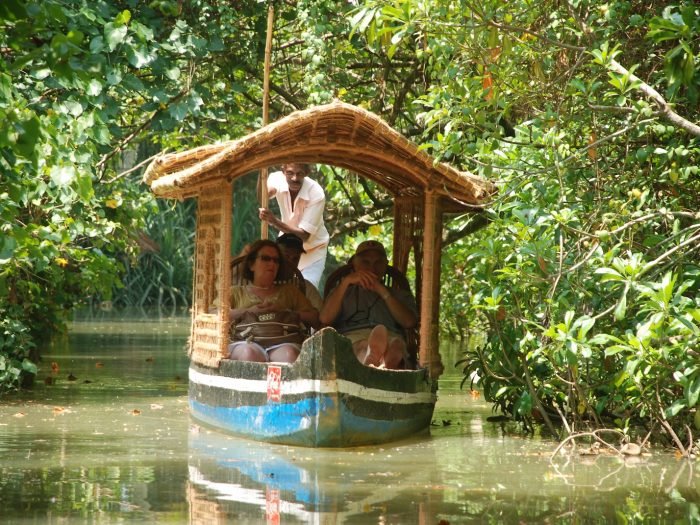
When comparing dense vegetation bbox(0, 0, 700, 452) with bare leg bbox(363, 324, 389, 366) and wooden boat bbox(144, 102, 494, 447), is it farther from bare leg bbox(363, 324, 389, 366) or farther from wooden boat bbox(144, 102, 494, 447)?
bare leg bbox(363, 324, 389, 366)

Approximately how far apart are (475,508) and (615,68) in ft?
8.38

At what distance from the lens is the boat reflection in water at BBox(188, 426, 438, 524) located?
590 cm

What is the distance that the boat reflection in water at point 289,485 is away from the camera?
19.4 ft

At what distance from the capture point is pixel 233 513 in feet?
19.4

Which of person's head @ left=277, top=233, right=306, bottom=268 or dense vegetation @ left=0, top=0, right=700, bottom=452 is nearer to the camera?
dense vegetation @ left=0, top=0, right=700, bottom=452

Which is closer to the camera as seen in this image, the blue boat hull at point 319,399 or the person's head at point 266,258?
the blue boat hull at point 319,399

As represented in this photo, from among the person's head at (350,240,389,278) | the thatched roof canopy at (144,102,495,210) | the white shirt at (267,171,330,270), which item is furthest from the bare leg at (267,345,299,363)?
the white shirt at (267,171,330,270)

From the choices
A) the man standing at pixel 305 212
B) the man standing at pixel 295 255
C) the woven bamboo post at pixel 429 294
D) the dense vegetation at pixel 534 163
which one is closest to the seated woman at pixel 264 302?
the man standing at pixel 295 255

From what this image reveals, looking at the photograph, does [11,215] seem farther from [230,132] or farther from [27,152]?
[230,132]

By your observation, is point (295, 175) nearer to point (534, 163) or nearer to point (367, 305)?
point (367, 305)

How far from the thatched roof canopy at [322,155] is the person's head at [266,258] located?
0.55 m

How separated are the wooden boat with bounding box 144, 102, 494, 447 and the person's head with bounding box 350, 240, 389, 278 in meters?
0.32

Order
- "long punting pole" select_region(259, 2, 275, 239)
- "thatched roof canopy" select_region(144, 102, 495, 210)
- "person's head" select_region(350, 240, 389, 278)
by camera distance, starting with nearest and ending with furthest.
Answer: "thatched roof canopy" select_region(144, 102, 495, 210)
"person's head" select_region(350, 240, 389, 278)
"long punting pole" select_region(259, 2, 275, 239)

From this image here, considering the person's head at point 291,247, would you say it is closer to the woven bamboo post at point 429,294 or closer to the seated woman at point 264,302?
the seated woman at point 264,302
